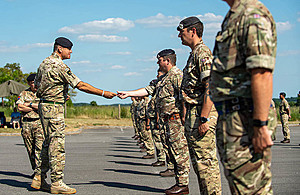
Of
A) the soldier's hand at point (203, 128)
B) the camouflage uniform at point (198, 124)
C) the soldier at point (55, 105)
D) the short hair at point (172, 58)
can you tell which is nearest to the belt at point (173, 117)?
the short hair at point (172, 58)

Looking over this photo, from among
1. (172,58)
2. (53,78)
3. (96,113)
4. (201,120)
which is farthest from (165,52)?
(96,113)

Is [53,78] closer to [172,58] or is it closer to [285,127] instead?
[172,58]

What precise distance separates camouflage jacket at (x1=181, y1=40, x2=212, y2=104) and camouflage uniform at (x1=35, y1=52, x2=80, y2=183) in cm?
228

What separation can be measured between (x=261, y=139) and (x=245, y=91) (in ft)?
1.36

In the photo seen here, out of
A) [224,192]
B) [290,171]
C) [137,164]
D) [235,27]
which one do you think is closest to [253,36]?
[235,27]

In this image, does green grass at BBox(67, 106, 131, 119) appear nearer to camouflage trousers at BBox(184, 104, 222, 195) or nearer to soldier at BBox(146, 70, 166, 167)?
soldier at BBox(146, 70, 166, 167)

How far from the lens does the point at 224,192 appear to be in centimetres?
635

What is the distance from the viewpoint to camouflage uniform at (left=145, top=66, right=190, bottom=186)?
6.63 m

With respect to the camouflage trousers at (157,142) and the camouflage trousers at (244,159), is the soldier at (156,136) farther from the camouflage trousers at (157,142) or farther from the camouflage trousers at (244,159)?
the camouflage trousers at (244,159)

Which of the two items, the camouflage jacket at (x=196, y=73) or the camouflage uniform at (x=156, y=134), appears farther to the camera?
the camouflage uniform at (x=156, y=134)

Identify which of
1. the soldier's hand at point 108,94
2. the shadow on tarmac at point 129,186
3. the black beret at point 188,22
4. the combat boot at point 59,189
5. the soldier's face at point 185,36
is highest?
the black beret at point 188,22

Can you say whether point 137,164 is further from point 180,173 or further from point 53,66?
point 53,66

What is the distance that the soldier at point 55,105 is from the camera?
258 inches

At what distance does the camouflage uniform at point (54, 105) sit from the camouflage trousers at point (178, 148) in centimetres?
183
